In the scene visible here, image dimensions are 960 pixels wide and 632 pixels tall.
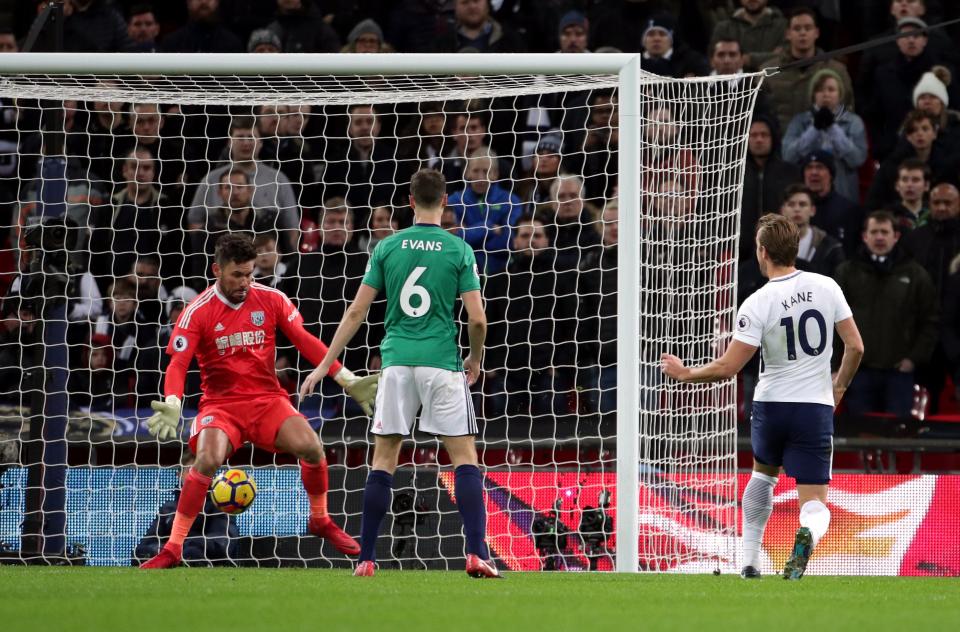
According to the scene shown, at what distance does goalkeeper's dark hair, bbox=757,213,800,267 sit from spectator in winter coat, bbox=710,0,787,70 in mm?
5919

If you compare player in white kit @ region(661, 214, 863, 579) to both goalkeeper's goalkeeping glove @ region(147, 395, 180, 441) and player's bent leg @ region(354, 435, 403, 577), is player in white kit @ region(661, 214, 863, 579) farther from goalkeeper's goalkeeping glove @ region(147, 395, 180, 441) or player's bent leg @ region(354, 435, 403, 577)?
goalkeeper's goalkeeping glove @ region(147, 395, 180, 441)

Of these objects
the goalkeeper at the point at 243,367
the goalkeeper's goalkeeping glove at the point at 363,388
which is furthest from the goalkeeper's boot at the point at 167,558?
the goalkeeper's goalkeeping glove at the point at 363,388

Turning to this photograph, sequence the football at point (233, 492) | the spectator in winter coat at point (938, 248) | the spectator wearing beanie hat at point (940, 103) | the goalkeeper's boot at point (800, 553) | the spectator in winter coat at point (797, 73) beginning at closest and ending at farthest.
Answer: the goalkeeper's boot at point (800, 553) → the football at point (233, 492) → the spectator in winter coat at point (938, 248) → the spectator wearing beanie hat at point (940, 103) → the spectator in winter coat at point (797, 73)

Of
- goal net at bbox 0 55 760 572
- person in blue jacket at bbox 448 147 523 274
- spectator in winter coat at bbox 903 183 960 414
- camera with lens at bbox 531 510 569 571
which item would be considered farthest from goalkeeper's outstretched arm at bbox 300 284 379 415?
spectator in winter coat at bbox 903 183 960 414

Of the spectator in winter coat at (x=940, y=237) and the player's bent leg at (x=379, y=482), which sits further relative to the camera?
the spectator in winter coat at (x=940, y=237)

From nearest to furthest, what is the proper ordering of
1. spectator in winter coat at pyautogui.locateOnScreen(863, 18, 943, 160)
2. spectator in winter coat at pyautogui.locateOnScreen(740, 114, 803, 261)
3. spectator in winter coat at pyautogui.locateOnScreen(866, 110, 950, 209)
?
1. spectator in winter coat at pyautogui.locateOnScreen(740, 114, 803, 261)
2. spectator in winter coat at pyautogui.locateOnScreen(866, 110, 950, 209)
3. spectator in winter coat at pyautogui.locateOnScreen(863, 18, 943, 160)

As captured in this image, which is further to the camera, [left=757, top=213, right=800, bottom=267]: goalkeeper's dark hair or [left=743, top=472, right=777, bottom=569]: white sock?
[left=743, top=472, right=777, bottom=569]: white sock

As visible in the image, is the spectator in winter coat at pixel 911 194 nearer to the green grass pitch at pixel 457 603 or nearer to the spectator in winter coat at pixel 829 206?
the spectator in winter coat at pixel 829 206

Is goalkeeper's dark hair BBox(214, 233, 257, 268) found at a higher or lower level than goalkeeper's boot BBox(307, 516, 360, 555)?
higher

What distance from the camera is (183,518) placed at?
797cm

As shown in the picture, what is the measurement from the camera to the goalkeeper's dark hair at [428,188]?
6.97m

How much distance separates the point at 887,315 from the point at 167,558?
588cm

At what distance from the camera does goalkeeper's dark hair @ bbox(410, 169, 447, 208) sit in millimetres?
6969

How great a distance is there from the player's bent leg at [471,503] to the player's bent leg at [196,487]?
1.74 meters
